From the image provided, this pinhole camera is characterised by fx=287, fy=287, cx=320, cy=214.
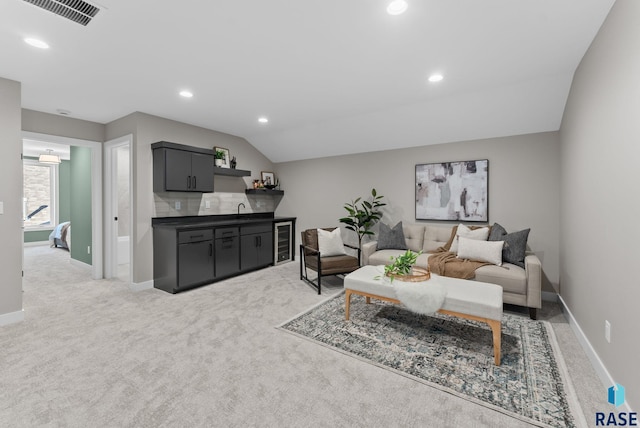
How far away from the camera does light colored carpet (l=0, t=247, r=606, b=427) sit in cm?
A: 172

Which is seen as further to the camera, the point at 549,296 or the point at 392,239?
the point at 392,239

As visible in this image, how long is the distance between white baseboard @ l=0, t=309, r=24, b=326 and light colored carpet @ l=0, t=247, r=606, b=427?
93 mm

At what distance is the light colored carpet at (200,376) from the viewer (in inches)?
67.8

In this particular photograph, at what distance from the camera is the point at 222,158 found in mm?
5293

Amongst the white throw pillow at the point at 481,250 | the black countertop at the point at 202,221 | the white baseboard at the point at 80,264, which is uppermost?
the black countertop at the point at 202,221

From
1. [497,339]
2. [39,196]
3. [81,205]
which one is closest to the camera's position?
[497,339]

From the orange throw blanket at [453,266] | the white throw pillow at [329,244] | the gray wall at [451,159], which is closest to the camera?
the orange throw blanket at [453,266]

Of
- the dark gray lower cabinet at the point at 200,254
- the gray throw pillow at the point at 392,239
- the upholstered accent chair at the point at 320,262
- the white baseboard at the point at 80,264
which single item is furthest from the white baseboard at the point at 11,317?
the gray throw pillow at the point at 392,239

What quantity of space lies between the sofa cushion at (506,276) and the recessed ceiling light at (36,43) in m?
4.75

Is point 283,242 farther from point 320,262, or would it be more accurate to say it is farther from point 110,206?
point 110,206

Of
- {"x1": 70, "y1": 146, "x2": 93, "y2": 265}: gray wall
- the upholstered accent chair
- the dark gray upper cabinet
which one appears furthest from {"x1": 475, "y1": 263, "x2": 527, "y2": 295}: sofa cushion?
{"x1": 70, "y1": 146, "x2": 93, "y2": 265}: gray wall

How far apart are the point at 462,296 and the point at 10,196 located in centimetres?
461

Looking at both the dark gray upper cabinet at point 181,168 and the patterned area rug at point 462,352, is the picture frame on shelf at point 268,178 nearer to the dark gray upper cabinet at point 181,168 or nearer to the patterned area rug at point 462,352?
the dark gray upper cabinet at point 181,168

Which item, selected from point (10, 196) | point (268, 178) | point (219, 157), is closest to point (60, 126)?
point (10, 196)
